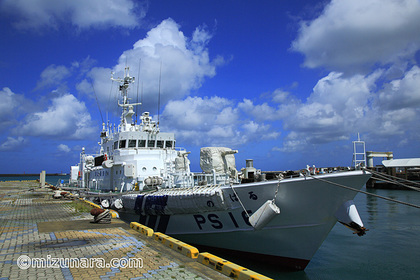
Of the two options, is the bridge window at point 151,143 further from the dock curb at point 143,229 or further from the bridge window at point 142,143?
the dock curb at point 143,229

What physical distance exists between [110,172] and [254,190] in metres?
11.5

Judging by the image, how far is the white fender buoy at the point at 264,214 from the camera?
834cm

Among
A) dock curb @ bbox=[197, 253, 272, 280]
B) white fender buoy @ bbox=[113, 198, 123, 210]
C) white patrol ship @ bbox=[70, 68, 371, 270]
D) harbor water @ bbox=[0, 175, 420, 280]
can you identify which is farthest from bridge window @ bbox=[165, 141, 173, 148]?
dock curb @ bbox=[197, 253, 272, 280]

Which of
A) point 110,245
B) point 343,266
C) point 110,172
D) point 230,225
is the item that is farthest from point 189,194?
point 110,172

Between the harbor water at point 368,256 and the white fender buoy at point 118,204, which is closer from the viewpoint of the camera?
the harbor water at point 368,256

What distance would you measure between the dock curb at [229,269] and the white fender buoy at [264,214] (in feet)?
7.47

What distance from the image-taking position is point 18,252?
739cm

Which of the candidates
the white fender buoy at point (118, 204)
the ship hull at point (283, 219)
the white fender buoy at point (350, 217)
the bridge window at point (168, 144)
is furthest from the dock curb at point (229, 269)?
the bridge window at point (168, 144)

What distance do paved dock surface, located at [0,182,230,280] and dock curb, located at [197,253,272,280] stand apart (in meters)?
0.13

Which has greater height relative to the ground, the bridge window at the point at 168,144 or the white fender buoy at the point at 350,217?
the bridge window at the point at 168,144

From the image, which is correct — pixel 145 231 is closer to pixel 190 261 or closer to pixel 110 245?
pixel 110 245

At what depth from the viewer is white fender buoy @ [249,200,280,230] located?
27.4 feet

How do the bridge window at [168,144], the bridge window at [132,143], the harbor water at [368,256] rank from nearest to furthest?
1. the harbor water at [368,256]
2. the bridge window at [132,143]
3. the bridge window at [168,144]

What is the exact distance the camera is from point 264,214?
27.5ft
